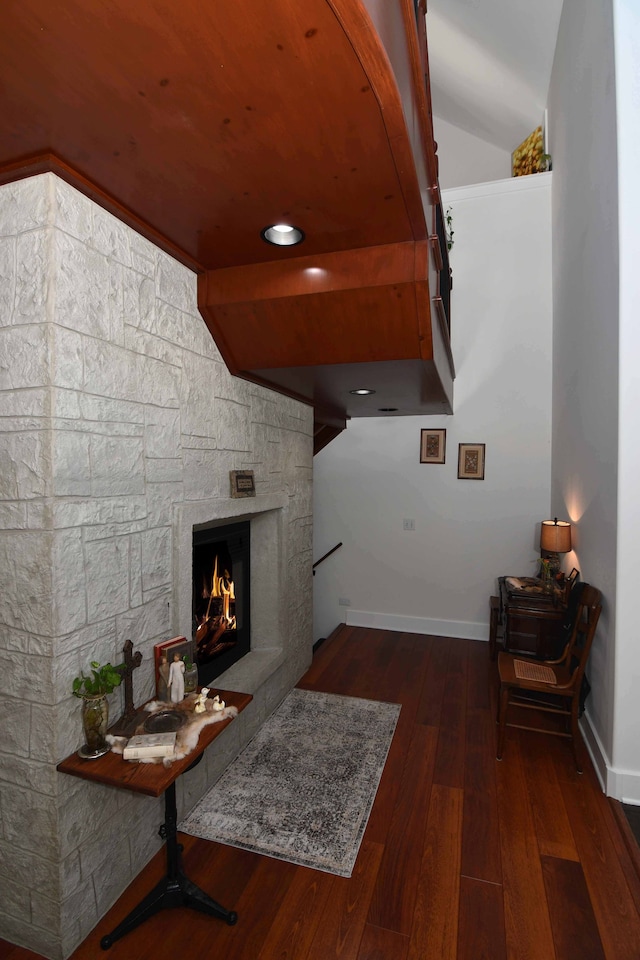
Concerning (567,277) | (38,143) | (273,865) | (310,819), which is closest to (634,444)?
(567,277)

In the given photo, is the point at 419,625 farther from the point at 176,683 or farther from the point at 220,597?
the point at 176,683

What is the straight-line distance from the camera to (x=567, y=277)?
3.58 metres

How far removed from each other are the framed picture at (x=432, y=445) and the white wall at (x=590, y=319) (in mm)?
939

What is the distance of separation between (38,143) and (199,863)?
2.45m

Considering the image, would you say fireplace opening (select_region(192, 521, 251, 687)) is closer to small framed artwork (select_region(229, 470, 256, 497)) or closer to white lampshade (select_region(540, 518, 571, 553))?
small framed artwork (select_region(229, 470, 256, 497))

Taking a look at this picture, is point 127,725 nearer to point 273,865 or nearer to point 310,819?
point 273,865

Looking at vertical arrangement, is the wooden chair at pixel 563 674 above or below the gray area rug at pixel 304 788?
above

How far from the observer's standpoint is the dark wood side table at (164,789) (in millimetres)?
1354

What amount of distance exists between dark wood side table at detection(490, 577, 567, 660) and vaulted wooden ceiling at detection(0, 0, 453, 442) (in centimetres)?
199

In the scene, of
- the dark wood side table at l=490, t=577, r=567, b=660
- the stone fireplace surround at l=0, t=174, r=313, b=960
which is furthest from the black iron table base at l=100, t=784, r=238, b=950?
the dark wood side table at l=490, t=577, r=567, b=660

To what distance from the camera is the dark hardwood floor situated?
157 cm

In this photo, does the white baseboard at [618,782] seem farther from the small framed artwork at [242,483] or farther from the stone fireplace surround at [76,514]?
the small framed artwork at [242,483]

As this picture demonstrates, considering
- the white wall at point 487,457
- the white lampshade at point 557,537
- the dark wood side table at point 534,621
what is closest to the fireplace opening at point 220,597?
the dark wood side table at point 534,621

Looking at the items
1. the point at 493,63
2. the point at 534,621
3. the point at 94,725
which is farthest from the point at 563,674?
the point at 493,63
